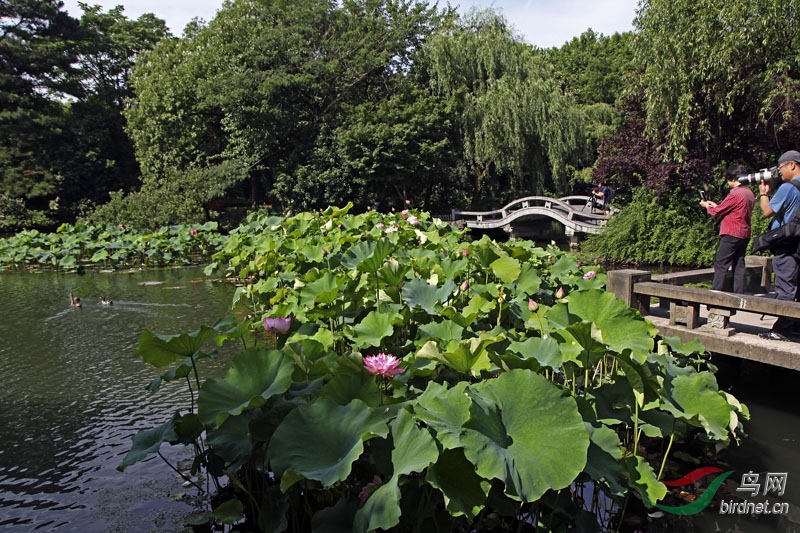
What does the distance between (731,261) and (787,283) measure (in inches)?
28.4

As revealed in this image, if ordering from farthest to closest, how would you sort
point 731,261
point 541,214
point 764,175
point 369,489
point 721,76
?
1. point 541,214
2. point 721,76
3. point 731,261
4. point 764,175
5. point 369,489

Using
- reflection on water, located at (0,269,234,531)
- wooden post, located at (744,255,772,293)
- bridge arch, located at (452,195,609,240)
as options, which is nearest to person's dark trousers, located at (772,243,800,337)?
wooden post, located at (744,255,772,293)

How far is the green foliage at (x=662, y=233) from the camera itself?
1068cm

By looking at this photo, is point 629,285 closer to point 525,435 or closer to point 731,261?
point 731,261

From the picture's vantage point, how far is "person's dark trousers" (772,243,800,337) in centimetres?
367

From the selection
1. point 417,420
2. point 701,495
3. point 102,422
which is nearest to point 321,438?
point 417,420

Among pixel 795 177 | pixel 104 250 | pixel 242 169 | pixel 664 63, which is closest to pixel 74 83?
pixel 242 169

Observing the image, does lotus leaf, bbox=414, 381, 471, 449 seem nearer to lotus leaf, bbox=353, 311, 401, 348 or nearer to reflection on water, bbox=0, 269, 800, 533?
lotus leaf, bbox=353, 311, 401, 348

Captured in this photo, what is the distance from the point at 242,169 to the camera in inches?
673

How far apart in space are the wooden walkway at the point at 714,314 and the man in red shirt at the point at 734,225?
25cm

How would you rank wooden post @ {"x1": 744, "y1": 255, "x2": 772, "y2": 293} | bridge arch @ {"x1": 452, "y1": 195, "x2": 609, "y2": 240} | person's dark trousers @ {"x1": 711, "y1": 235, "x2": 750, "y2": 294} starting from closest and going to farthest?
person's dark trousers @ {"x1": 711, "y1": 235, "x2": 750, "y2": 294}
wooden post @ {"x1": 744, "y1": 255, "x2": 772, "y2": 293}
bridge arch @ {"x1": 452, "y1": 195, "x2": 609, "y2": 240}

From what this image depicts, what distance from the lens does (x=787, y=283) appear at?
3805mm

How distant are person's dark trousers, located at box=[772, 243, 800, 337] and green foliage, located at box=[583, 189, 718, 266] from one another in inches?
277

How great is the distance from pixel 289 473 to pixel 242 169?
16.6m
